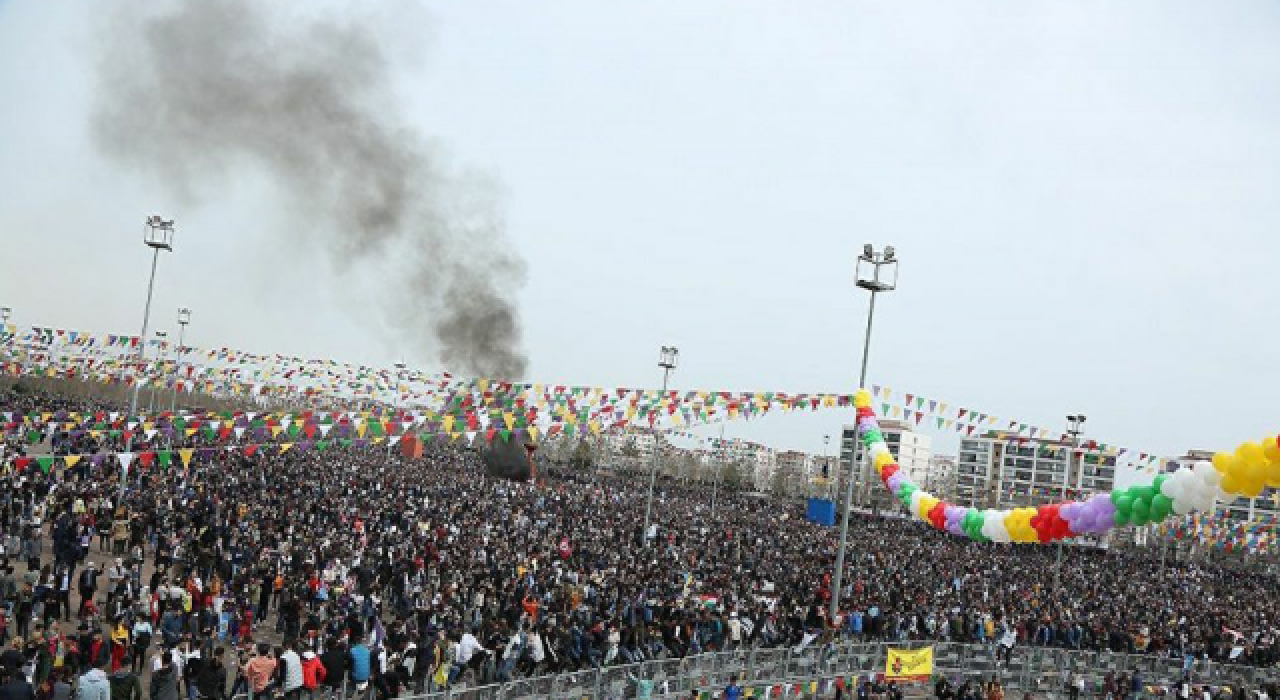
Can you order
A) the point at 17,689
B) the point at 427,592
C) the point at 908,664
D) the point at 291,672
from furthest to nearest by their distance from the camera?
the point at 427,592 → the point at 908,664 → the point at 291,672 → the point at 17,689

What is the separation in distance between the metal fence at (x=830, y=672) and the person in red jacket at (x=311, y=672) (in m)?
0.37

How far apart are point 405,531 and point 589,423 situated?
5530 mm

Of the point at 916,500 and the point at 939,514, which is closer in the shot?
the point at 939,514

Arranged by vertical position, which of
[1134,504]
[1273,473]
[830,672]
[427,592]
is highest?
[1273,473]

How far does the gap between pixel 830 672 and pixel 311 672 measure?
10.0 m

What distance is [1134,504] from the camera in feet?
33.8

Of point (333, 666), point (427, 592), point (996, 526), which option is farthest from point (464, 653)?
point (996, 526)

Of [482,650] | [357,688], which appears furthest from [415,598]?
[357,688]

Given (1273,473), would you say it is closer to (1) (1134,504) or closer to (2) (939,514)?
Answer: (1) (1134,504)

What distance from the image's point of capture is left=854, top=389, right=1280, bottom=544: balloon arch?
867 centimetres

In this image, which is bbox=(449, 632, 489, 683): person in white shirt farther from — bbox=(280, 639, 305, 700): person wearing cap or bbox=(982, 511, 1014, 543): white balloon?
bbox=(982, 511, 1014, 543): white balloon

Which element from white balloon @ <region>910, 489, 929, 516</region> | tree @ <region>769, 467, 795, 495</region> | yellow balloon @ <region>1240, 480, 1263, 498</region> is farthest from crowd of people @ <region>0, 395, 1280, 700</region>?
tree @ <region>769, 467, 795, 495</region>

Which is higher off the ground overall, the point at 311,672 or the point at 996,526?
the point at 996,526

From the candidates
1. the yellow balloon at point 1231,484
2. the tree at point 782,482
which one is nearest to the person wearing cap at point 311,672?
the yellow balloon at point 1231,484
